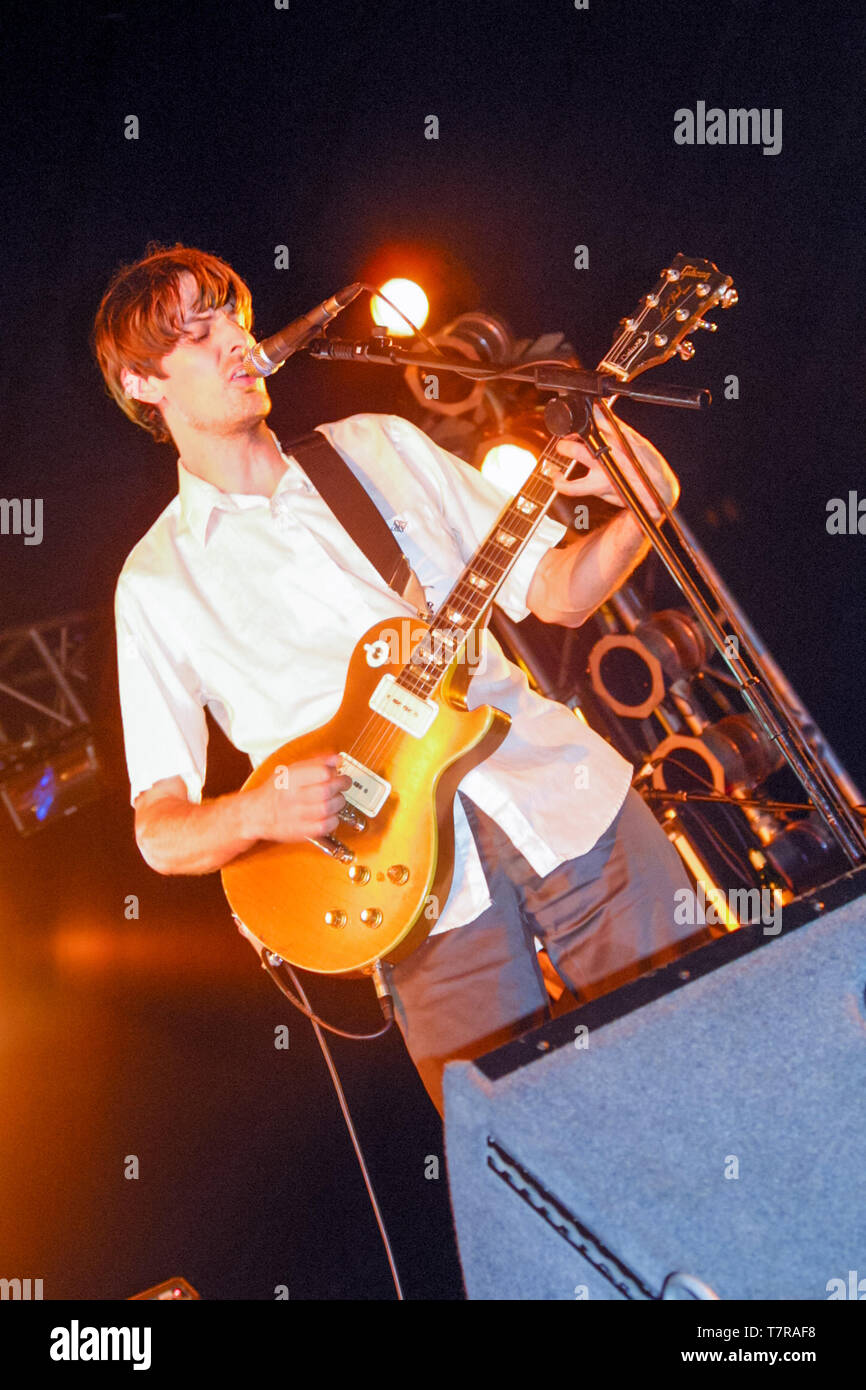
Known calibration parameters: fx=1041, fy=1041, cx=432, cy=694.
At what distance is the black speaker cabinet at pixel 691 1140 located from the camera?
1.11 meters

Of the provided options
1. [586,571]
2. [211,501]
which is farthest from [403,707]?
[211,501]

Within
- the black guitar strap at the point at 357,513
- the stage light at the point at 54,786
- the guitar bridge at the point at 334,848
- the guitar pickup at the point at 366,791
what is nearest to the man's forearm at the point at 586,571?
the black guitar strap at the point at 357,513

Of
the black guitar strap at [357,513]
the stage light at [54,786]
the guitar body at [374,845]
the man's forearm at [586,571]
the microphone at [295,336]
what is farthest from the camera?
the stage light at [54,786]

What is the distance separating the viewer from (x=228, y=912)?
340 centimetres

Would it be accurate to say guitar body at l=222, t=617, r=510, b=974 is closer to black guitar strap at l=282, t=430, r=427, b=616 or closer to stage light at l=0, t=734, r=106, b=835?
black guitar strap at l=282, t=430, r=427, b=616

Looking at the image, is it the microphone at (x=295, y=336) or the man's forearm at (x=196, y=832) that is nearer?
the microphone at (x=295, y=336)

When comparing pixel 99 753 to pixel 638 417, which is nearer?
pixel 99 753

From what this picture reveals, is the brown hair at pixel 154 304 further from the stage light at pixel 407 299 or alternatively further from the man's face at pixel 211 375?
the stage light at pixel 407 299

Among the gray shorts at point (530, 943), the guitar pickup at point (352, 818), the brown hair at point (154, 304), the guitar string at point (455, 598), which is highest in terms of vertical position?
the brown hair at point (154, 304)

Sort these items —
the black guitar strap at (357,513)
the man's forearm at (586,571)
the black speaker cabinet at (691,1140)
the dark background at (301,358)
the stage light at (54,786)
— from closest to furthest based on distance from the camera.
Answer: the black speaker cabinet at (691,1140)
the man's forearm at (586,571)
the black guitar strap at (357,513)
the dark background at (301,358)
the stage light at (54,786)

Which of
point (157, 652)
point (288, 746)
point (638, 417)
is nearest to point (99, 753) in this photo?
point (157, 652)

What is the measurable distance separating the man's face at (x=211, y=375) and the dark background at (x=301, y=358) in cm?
93
